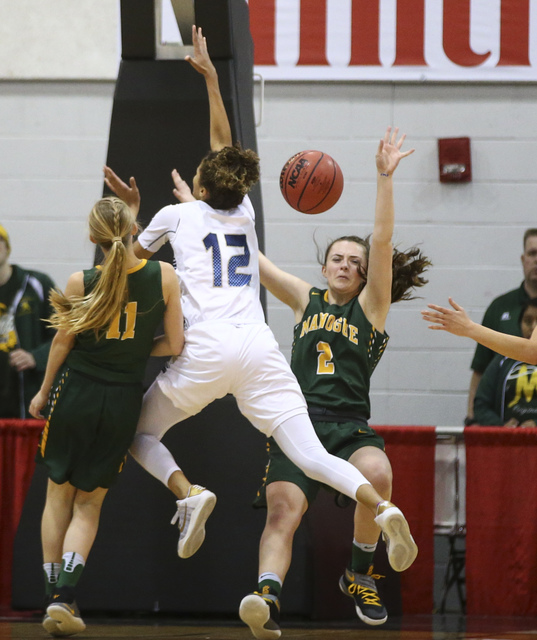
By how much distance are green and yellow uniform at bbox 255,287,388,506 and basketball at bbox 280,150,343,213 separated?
48cm

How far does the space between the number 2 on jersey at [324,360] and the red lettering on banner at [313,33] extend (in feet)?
11.8

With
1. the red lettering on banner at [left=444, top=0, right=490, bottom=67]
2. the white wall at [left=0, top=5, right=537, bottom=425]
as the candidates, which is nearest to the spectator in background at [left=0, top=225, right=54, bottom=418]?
the white wall at [left=0, top=5, right=537, bottom=425]

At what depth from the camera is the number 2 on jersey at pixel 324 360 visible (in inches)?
164

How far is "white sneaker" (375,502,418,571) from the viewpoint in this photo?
332 cm

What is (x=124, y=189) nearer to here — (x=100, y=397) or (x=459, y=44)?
(x=100, y=397)

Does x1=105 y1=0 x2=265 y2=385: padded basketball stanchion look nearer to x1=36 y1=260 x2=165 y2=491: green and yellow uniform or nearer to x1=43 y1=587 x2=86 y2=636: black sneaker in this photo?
x1=36 y1=260 x2=165 y2=491: green and yellow uniform

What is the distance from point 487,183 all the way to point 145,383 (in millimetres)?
3721

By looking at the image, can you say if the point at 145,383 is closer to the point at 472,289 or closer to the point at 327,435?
the point at 327,435

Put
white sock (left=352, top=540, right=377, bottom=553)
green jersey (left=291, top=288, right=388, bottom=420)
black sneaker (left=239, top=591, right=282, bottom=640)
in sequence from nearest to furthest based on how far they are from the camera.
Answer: black sneaker (left=239, top=591, right=282, bottom=640)
white sock (left=352, top=540, right=377, bottom=553)
green jersey (left=291, top=288, right=388, bottom=420)

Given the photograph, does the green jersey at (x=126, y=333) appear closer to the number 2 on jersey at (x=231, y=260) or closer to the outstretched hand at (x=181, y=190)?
the number 2 on jersey at (x=231, y=260)

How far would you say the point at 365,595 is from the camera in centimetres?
396

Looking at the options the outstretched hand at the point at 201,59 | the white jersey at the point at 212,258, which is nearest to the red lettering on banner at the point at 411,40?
the outstretched hand at the point at 201,59

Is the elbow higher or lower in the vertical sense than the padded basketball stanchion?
lower

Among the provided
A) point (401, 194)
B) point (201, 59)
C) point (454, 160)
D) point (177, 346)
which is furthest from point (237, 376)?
point (454, 160)
